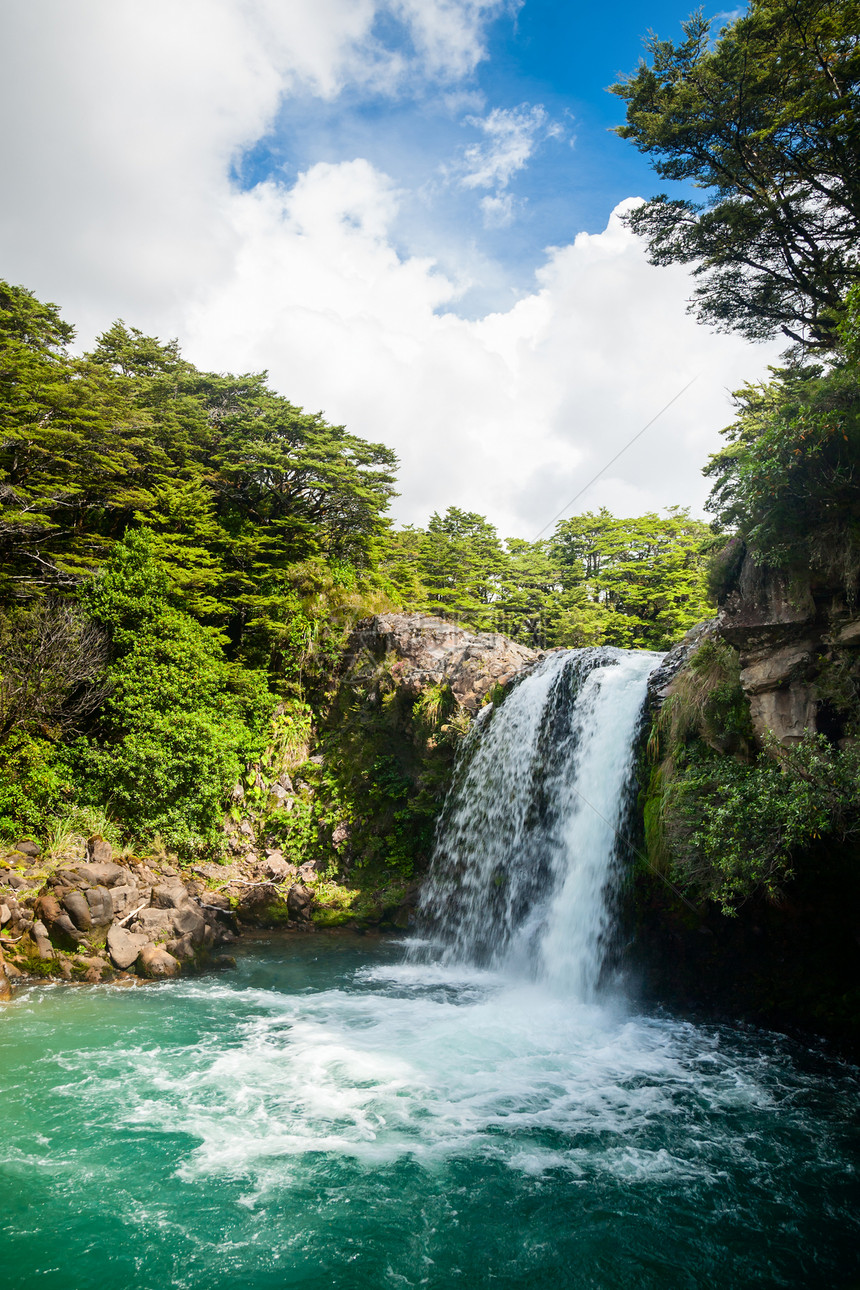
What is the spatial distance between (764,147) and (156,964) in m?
16.0

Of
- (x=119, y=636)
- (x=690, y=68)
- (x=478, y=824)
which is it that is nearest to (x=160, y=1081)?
(x=478, y=824)

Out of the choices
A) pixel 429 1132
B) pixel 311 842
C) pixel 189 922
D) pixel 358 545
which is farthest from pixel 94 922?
pixel 358 545

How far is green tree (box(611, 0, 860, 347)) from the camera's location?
315 inches

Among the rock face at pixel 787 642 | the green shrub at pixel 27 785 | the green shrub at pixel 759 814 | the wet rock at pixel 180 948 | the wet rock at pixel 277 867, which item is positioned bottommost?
the wet rock at pixel 180 948

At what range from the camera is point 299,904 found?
13.9m

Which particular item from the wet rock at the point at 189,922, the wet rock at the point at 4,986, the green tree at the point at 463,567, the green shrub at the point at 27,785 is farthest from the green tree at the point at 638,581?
the wet rock at the point at 4,986

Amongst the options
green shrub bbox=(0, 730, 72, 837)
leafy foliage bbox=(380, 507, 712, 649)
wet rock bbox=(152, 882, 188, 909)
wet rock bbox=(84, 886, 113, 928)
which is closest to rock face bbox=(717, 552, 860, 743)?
wet rock bbox=(152, 882, 188, 909)

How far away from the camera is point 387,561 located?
26.1 meters

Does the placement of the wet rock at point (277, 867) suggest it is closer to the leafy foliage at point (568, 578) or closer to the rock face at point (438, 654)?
the rock face at point (438, 654)

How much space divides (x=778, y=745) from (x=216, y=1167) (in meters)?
7.44

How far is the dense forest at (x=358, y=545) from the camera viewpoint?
7.28 m

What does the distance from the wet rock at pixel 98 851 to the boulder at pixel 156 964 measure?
2204mm

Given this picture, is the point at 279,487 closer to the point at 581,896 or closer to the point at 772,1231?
the point at 581,896

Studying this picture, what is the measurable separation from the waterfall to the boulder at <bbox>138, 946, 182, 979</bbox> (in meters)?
5.18
